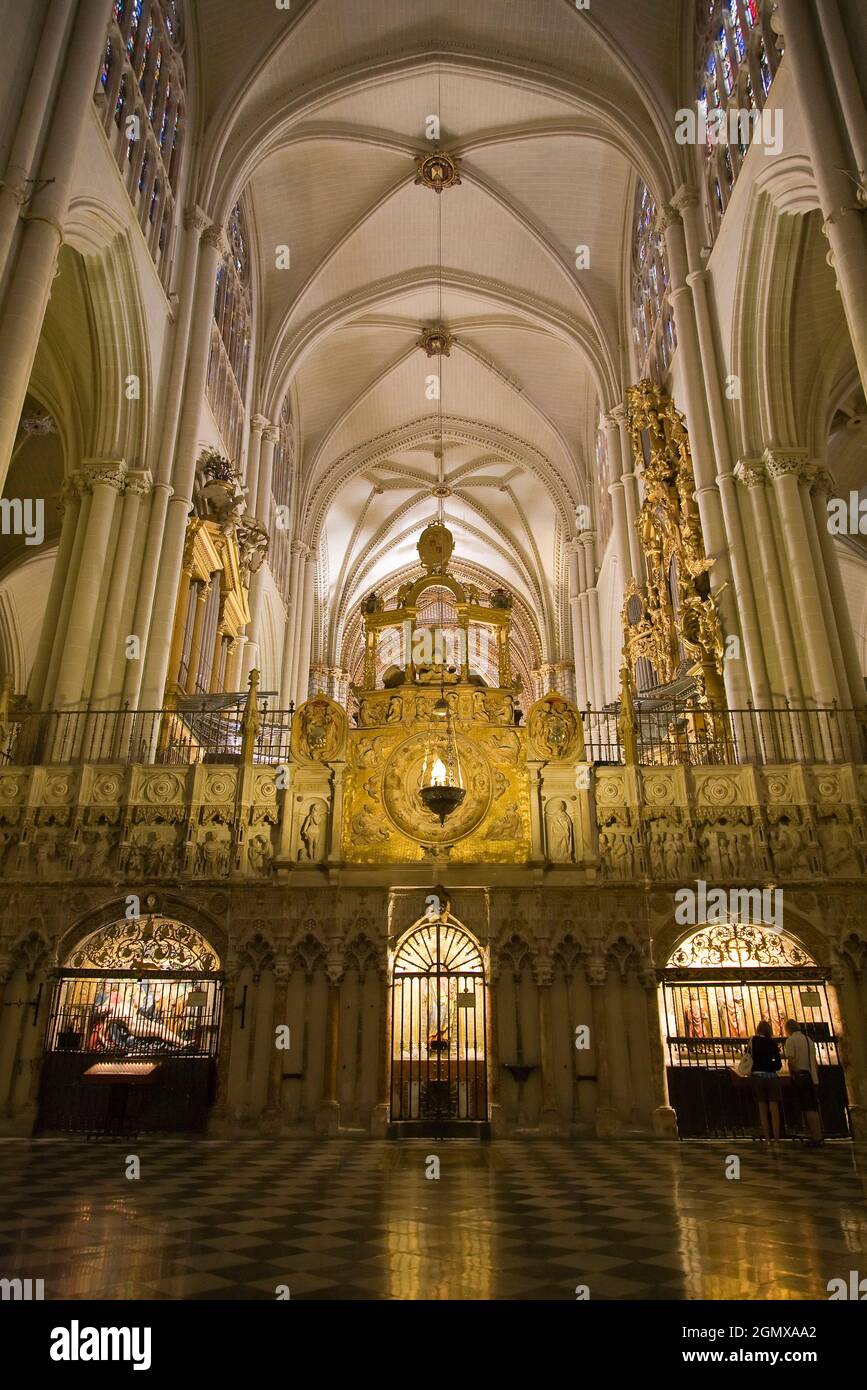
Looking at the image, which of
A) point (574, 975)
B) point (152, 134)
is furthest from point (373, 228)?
point (574, 975)

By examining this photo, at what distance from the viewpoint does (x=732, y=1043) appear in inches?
400

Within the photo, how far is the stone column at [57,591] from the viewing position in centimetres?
1374

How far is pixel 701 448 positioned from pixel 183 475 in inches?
373

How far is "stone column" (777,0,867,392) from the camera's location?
34.4 ft

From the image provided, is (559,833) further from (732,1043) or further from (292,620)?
(292,620)

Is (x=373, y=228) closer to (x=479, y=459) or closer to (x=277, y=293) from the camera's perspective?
(x=277, y=293)

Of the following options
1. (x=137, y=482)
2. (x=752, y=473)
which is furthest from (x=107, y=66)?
(x=752, y=473)

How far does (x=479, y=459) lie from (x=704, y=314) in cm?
1954

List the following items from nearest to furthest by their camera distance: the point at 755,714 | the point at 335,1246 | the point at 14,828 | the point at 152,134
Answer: the point at 335,1246, the point at 14,828, the point at 755,714, the point at 152,134

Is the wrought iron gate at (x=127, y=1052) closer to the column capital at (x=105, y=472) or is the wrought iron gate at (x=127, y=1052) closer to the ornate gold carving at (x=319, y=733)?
the ornate gold carving at (x=319, y=733)

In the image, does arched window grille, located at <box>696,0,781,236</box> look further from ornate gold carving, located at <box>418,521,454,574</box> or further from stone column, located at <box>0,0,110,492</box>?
stone column, located at <box>0,0,110,492</box>

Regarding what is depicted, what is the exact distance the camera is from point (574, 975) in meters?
10.3

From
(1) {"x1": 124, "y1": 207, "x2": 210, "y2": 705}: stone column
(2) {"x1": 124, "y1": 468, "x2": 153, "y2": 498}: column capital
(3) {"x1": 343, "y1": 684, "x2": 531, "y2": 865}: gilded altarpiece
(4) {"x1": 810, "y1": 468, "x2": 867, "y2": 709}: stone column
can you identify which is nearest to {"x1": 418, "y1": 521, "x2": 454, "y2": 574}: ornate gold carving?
(3) {"x1": 343, "y1": 684, "x2": 531, "y2": 865}: gilded altarpiece

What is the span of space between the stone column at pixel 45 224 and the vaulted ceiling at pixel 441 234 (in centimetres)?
630
